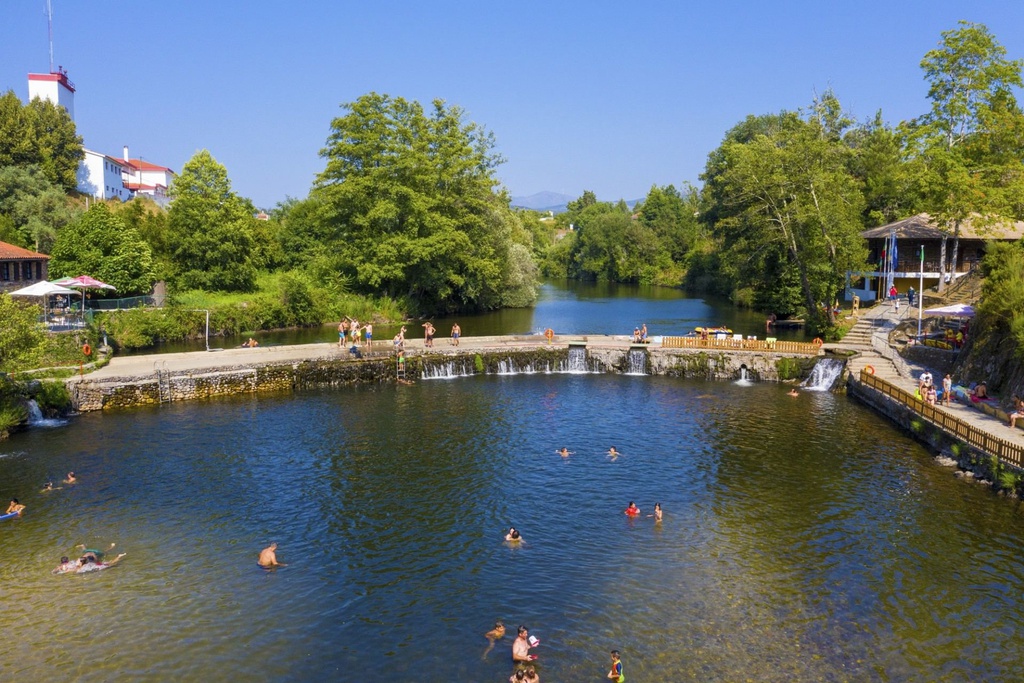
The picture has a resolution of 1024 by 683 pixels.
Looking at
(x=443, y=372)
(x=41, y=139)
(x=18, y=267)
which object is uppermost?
(x=41, y=139)

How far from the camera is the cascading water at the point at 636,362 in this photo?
150 ft

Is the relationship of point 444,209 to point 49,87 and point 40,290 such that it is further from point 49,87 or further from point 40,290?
point 49,87

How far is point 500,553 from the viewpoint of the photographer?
20500 mm

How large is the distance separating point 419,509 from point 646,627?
30.0ft

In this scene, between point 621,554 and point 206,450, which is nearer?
point 621,554

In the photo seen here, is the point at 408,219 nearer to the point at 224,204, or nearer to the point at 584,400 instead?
the point at 224,204

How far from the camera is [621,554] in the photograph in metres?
20.4

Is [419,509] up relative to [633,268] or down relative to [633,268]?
down

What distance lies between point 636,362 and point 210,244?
133ft

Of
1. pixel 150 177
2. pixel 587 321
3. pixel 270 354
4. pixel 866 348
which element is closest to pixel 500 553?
pixel 270 354

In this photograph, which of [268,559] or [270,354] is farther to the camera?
[270,354]

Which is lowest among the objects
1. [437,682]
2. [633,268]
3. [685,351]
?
[437,682]

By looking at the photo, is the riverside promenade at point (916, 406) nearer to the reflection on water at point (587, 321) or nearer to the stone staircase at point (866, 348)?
the stone staircase at point (866, 348)

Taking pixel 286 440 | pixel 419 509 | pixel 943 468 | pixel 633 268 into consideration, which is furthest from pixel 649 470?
pixel 633 268
